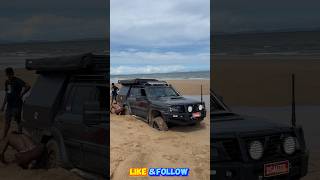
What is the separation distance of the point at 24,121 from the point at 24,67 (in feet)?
2.38

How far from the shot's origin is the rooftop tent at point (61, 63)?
11.9 ft

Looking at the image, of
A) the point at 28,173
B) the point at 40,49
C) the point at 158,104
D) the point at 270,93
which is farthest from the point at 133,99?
the point at 270,93

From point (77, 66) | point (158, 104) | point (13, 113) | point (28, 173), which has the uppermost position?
point (77, 66)

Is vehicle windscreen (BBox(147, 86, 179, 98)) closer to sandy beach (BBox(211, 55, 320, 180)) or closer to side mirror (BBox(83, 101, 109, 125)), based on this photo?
sandy beach (BBox(211, 55, 320, 180))

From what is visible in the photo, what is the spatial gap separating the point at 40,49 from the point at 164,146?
166cm

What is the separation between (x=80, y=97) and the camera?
399cm

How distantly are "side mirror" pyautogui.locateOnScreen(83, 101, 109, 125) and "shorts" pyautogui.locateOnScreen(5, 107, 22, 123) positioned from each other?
1.34m

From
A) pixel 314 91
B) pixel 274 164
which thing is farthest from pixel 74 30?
pixel 314 91

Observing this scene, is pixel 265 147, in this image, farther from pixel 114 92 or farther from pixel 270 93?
pixel 270 93

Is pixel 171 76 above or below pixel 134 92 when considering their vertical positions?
above

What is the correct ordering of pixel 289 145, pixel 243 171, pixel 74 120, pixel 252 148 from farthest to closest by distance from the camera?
pixel 74 120
pixel 289 145
pixel 252 148
pixel 243 171

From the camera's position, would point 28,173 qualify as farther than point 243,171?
Yes

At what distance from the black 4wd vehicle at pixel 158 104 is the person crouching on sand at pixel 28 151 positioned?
1.38 metres

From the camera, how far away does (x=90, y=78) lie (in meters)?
3.78
